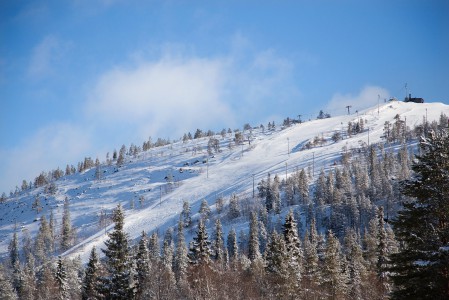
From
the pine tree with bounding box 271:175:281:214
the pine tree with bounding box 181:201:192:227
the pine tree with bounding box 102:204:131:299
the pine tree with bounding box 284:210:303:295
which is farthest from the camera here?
the pine tree with bounding box 181:201:192:227

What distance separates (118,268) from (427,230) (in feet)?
76.3

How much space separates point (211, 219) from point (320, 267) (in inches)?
5134

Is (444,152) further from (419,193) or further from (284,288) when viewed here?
(284,288)

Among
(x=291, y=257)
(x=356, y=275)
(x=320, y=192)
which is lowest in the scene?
(x=356, y=275)

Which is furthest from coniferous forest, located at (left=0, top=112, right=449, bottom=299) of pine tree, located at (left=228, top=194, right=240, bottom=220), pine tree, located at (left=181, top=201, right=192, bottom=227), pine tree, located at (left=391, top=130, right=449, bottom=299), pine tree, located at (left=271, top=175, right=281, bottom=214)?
pine tree, located at (left=181, top=201, right=192, bottom=227)

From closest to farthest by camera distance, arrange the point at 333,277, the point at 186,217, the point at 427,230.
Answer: the point at 427,230 < the point at 333,277 < the point at 186,217

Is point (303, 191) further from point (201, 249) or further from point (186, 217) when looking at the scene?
point (201, 249)

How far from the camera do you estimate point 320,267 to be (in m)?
48.4

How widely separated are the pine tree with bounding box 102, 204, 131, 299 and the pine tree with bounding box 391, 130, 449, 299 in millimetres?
20755

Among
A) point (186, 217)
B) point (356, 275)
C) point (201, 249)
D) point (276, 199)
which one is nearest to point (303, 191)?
point (276, 199)

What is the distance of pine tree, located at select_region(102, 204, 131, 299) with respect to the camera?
32688 mm

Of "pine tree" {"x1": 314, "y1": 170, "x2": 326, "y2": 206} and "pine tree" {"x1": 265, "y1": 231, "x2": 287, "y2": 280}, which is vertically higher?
"pine tree" {"x1": 314, "y1": 170, "x2": 326, "y2": 206}

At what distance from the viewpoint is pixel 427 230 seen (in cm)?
1997

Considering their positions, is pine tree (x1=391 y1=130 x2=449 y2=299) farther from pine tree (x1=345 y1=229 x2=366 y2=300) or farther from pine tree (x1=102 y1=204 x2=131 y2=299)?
pine tree (x1=345 y1=229 x2=366 y2=300)
